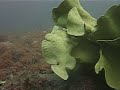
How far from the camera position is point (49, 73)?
10.7 feet

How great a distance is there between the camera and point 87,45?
108 inches

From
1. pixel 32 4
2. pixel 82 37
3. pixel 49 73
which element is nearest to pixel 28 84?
pixel 49 73

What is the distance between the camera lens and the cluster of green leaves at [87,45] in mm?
2539

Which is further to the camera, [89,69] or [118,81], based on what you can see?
[89,69]

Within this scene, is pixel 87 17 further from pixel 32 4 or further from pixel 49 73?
pixel 32 4

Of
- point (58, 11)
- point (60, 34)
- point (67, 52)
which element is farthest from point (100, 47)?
point (58, 11)

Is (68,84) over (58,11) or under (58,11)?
under

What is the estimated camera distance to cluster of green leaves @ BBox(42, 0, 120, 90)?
2.54 m

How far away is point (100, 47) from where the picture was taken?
2.65 m

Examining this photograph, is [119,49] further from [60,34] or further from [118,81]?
[60,34]

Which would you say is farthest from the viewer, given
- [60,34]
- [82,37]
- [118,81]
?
[60,34]

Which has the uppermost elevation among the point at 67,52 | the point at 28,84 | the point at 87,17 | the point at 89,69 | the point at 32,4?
the point at 87,17

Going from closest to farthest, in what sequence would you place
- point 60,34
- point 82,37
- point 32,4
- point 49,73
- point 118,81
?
point 118,81 → point 82,37 → point 60,34 → point 49,73 → point 32,4

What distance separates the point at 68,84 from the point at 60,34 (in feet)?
1.70
